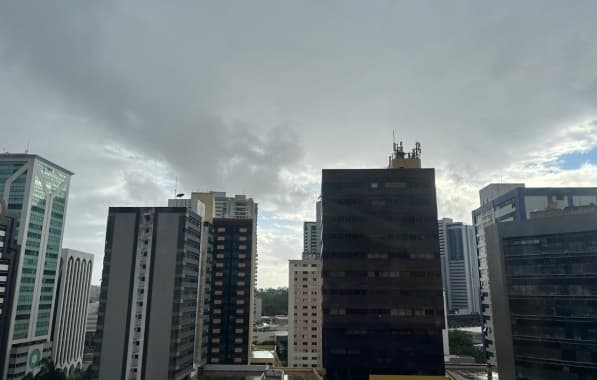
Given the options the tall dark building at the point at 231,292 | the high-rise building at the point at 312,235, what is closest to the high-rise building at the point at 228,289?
the tall dark building at the point at 231,292

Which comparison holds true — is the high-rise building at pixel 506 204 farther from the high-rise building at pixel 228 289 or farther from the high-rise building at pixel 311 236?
the high-rise building at pixel 311 236

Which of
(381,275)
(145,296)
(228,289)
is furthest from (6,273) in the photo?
(381,275)

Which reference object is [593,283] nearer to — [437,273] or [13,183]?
[437,273]

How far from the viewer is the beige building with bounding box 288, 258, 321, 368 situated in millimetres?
119875

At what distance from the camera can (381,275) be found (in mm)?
63469

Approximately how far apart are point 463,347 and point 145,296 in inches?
3792

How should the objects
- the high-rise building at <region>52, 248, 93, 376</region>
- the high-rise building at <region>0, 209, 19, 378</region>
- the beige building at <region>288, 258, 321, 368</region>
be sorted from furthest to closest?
the beige building at <region>288, 258, 321, 368</region> < the high-rise building at <region>52, 248, 93, 376</region> < the high-rise building at <region>0, 209, 19, 378</region>

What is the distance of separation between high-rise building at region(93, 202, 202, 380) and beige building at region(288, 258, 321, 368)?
163ft

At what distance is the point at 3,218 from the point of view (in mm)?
90250

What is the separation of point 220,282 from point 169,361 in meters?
44.1

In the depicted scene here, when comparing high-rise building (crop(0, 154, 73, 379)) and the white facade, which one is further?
the white facade

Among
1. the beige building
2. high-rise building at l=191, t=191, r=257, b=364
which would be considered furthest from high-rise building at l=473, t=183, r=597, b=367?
high-rise building at l=191, t=191, r=257, b=364

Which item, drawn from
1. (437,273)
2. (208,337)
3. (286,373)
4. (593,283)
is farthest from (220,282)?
(593,283)

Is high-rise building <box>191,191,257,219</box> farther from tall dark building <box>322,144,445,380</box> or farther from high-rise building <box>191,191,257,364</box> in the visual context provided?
tall dark building <box>322,144,445,380</box>
